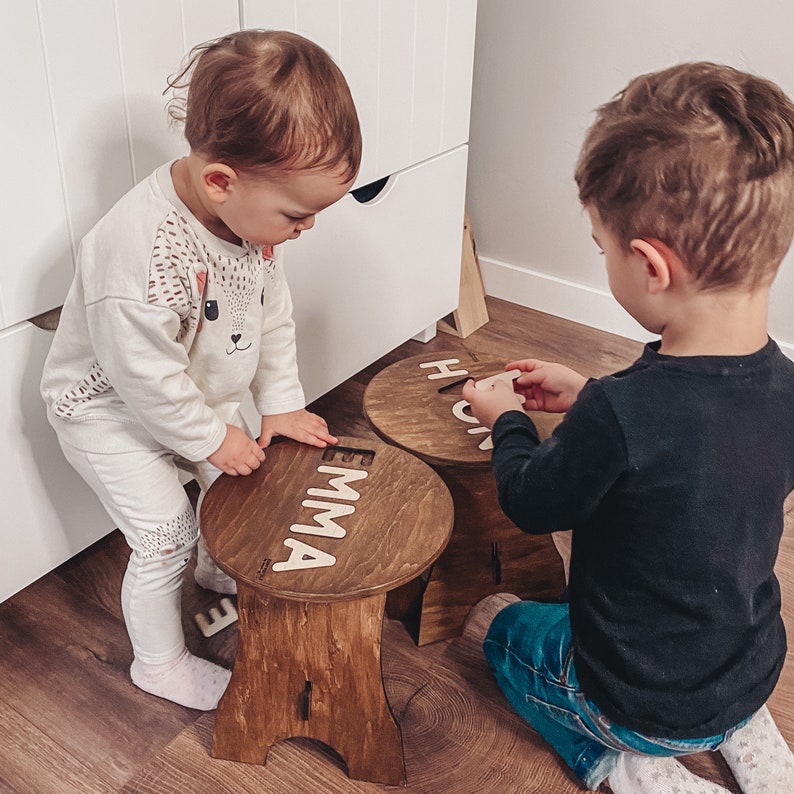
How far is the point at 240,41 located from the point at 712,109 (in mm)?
389

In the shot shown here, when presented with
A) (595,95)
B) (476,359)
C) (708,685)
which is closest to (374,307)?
(476,359)

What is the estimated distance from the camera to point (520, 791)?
3.05ft

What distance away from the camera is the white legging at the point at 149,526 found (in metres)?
0.92

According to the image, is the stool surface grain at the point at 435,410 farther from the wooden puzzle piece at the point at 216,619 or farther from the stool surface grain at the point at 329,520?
the wooden puzzle piece at the point at 216,619

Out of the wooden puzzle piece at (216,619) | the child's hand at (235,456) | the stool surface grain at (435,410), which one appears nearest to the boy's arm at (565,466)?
the stool surface grain at (435,410)

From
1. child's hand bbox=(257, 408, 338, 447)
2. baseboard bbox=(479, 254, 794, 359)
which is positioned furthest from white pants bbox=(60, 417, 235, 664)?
baseboard bbox=(479, 254, 794, 359)

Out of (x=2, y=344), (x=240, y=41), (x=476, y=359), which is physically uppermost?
(x=240, y=41)

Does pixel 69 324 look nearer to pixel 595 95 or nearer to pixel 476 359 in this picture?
pixel 476 359

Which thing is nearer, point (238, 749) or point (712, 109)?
point (712, 109)

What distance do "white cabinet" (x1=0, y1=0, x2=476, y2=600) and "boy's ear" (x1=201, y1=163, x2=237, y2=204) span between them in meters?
0.18

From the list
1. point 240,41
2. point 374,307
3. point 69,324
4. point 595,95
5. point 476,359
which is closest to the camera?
point 240,41

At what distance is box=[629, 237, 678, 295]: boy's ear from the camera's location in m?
0.68

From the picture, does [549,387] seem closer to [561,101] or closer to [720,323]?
[720,323]

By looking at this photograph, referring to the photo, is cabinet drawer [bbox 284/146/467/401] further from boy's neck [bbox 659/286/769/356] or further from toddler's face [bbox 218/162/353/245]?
boy's neck [bbox 659/286/769/356]
